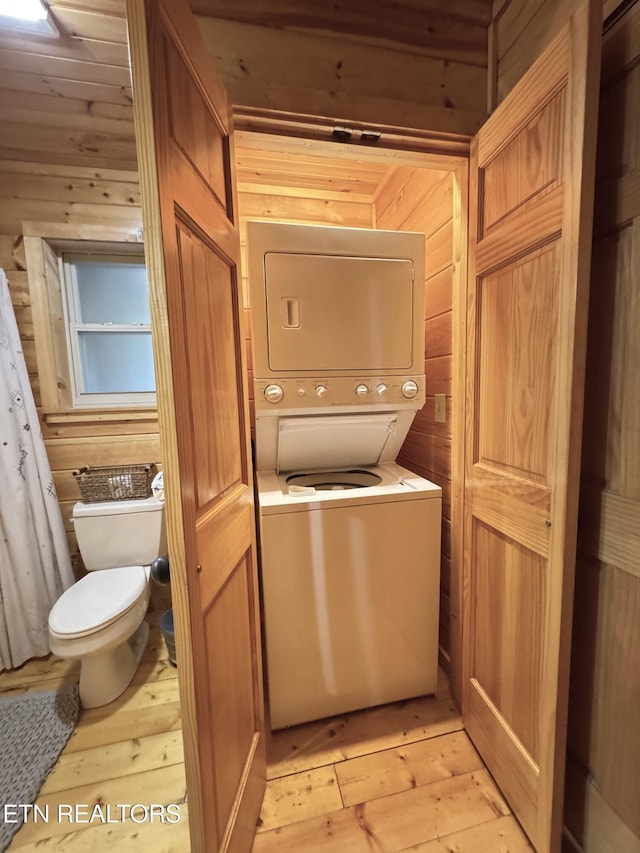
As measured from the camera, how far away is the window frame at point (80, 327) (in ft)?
6.52

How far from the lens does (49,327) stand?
1861 millimetres

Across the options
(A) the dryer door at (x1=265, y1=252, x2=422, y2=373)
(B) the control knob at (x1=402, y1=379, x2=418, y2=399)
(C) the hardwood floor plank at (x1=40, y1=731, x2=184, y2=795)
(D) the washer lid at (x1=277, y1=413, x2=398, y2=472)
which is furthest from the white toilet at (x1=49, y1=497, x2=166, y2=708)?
(B) the control knob at (x1=402, y1=379, x2=418, y2=399)

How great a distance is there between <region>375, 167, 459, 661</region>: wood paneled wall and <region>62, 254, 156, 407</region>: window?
5.01 ft

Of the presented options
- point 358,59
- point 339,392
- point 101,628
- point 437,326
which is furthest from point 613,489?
point 101,628

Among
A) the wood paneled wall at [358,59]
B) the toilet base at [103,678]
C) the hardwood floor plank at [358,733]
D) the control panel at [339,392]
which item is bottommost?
the hardwood floor plank at [358,733]

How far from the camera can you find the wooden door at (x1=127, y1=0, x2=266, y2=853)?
65cm

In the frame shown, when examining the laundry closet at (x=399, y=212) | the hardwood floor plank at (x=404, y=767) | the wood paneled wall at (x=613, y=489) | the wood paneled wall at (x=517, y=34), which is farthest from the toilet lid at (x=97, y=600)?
the wood paneled wall at (x=517, y=34)

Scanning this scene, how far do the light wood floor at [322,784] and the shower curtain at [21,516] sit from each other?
22.6 inches

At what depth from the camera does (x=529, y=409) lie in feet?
3.26

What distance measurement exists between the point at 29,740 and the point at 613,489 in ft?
7.17

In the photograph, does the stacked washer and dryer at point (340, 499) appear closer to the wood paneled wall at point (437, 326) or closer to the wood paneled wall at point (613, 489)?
the wood paneled wall at point (437, 326)

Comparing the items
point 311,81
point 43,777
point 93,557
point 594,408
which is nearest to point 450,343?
point 594,408

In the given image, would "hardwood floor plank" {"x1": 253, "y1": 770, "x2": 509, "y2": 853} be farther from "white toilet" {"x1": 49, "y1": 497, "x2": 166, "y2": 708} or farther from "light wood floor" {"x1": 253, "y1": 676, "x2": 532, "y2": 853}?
"white toilet" {"x1": 49, "y1": 497, "x2": 166, "y2": 708}

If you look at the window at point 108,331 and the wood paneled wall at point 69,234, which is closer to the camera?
the wood paneled wall at point 69,234
